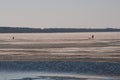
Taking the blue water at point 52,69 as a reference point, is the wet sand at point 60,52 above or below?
below

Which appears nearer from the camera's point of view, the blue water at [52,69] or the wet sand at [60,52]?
the blue water at [52,69]

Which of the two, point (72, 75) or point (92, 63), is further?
point (92, 63)

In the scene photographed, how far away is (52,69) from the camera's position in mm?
26297

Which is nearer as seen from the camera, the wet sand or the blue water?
the blue water

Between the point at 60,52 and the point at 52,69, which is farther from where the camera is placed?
the point at 60,52

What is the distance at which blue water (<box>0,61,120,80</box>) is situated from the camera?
22984mm

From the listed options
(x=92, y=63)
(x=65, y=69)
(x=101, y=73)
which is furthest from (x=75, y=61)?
(x=101, y=73)

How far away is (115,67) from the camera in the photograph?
2638 centimetres

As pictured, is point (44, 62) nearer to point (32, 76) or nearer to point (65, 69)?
point (65, 69)

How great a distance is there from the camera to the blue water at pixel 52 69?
23.0 metres

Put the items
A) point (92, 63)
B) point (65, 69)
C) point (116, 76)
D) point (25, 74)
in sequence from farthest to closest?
point (92, 63) < point (65, 69) < point (25, 74) < point (116, 76)

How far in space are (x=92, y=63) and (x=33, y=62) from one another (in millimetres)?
4358

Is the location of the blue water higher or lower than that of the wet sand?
higher

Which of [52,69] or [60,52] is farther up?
[52,69]
